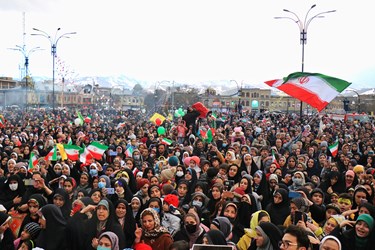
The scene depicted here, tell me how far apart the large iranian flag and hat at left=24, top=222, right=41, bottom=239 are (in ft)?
28.8

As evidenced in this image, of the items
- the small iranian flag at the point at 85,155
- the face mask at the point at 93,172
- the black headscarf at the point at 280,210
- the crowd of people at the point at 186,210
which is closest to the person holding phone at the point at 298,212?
the crowd of people at the point at 186,210

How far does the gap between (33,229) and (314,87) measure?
31.4 ft

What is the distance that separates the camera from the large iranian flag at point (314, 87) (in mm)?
13273

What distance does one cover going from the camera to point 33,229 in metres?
5.84

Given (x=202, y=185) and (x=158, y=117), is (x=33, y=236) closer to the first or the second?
(x=202, y=185)

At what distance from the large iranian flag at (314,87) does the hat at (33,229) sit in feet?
28.8

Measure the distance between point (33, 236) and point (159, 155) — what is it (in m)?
7.06

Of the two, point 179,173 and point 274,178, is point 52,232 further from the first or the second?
point 274,178

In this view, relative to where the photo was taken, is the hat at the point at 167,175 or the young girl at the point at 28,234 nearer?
the young girl at the point at 28,234

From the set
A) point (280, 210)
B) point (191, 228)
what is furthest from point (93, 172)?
point (191, 228)

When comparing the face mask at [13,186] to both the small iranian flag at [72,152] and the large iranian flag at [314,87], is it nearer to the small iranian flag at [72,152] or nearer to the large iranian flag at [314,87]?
the small iranian flag at [72,152]

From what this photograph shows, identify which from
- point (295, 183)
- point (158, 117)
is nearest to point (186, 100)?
point (158, 117)

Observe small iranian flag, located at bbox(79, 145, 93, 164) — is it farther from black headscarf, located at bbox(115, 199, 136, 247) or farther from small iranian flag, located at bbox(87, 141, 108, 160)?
black headscarf, located at bbox(115, 199, 136, 247)

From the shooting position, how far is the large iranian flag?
523 inches
